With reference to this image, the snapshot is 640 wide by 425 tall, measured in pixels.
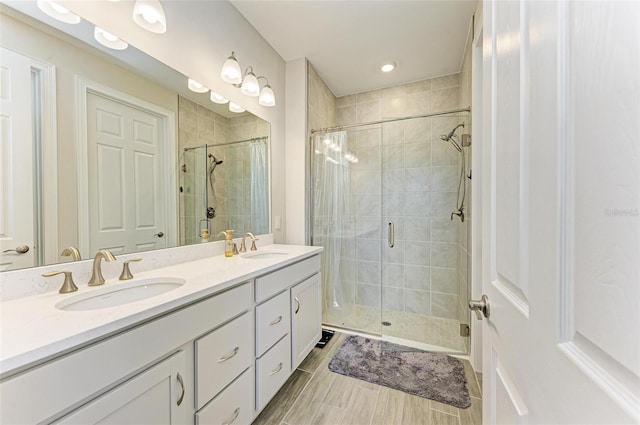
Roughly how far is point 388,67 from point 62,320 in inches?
115

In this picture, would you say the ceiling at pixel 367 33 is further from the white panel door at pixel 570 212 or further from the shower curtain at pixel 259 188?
the white panel door at pixel 570 212

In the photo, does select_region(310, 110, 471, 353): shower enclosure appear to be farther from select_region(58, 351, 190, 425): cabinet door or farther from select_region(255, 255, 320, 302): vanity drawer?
select_region(58, 351, 190, 425): cabinet door

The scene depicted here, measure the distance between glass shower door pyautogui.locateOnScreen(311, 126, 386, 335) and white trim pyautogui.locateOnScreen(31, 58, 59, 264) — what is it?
183cm

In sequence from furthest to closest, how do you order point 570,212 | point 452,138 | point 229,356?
point 452,138
point 229,356
point 570,212

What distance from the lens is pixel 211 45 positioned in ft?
5.49

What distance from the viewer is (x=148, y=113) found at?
51.8 inches

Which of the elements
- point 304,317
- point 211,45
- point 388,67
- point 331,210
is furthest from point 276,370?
point 388,67

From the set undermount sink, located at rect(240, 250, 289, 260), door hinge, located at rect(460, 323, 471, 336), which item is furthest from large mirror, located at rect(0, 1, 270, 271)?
door hinge, located at rect(460, 323, 471, 336)

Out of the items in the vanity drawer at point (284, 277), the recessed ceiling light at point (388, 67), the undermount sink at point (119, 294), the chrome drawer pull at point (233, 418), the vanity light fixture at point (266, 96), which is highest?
the recessed ceiling light at point (388, 67)

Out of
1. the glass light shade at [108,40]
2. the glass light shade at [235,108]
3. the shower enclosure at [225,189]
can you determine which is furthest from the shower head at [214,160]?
the glass light shade at [108,40]

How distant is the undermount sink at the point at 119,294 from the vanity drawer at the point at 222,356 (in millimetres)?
291

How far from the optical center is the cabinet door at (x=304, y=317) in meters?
1.61

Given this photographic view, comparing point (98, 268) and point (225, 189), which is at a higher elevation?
point (225, 189)

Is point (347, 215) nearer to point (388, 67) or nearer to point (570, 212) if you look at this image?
point (388, 67)
